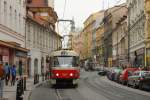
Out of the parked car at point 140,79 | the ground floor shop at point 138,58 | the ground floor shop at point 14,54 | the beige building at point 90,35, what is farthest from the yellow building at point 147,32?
the beige building at point 90,35

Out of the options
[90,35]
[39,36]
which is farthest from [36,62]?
[90,35]

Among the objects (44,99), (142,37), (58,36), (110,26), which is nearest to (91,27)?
(110,26)

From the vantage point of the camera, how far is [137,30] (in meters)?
67.6

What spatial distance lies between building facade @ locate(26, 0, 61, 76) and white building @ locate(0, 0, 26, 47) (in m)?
3.67

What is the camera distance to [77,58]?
3719 cm

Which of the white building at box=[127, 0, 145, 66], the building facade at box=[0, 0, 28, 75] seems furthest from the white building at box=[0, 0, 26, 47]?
the white building at box=[127, 0, 145, 66]

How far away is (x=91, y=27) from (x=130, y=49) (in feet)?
307

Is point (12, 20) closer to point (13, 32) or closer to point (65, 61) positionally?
point (13, 32)

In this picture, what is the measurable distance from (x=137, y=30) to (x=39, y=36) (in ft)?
46.1

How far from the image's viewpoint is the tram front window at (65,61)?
36.3 m

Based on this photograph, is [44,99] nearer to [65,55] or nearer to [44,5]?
[65,55]

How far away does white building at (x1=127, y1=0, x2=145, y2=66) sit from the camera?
63.6m

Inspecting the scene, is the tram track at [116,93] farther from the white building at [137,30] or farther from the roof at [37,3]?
the roof at [37,3]

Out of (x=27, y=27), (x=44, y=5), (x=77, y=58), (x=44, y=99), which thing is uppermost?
(x=44, y=5)
